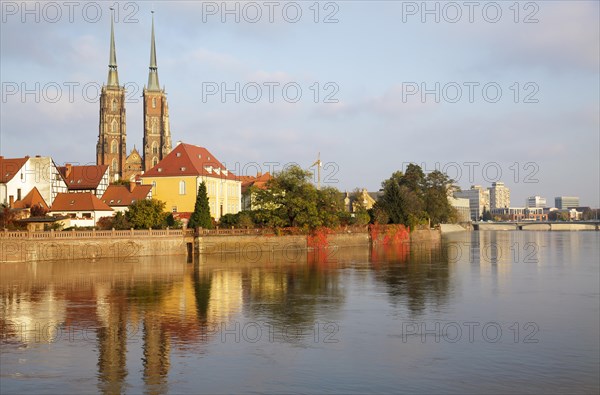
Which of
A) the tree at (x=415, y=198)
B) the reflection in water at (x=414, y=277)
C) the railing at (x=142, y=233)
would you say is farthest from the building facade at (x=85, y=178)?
the tree at (x=415, y=198)

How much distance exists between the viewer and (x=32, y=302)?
35.7 metres

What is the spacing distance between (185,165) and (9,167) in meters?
22.4

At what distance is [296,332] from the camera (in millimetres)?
27656

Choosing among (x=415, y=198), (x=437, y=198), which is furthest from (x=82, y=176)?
(x=437, y=198)

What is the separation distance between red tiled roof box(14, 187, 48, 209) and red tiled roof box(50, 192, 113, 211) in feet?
4.54

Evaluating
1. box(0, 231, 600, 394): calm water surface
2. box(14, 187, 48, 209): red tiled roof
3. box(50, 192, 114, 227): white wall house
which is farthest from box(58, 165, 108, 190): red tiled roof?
box(0, 231, 600, 394): calm water surface

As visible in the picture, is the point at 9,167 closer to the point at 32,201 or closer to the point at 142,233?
the point at 32,201

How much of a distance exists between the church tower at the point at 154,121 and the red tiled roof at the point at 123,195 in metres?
71.7

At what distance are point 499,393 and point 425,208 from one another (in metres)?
106

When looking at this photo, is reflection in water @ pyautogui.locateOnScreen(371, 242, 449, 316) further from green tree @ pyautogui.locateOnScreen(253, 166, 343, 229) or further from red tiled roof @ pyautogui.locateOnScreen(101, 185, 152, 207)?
red tiled roof @ pyautogui.locateOnScreen(101, 185, 152, 207)

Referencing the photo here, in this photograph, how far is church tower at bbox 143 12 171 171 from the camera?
158m

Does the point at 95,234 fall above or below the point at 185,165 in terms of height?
below

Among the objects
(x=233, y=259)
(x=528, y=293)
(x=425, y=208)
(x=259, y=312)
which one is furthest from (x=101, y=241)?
(x=425, y=208)

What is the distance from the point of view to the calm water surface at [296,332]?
2036cm
